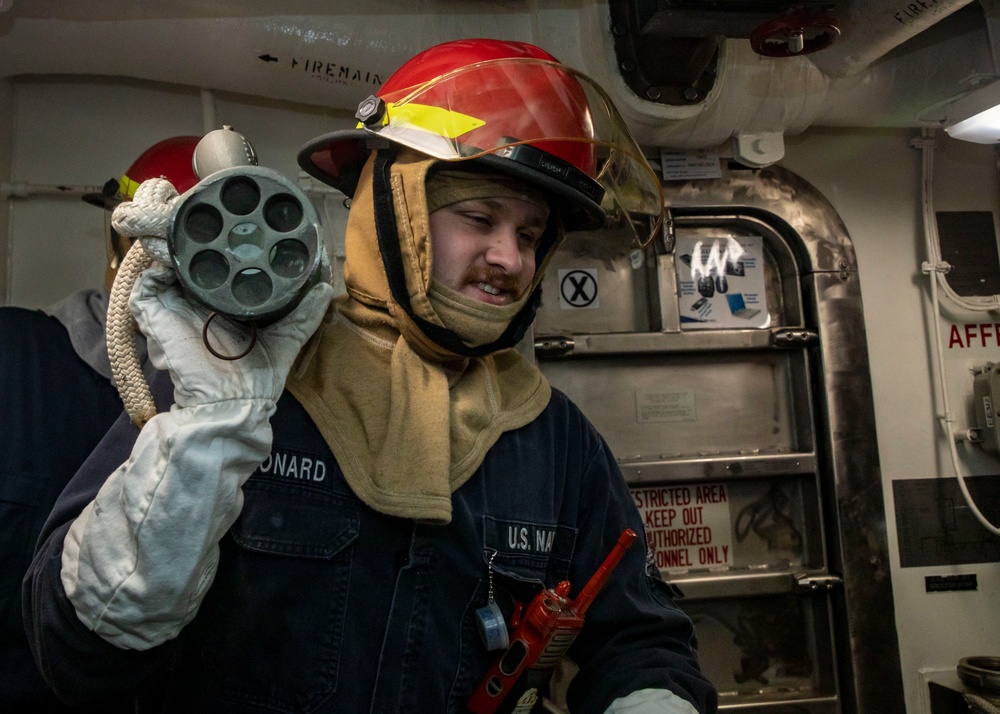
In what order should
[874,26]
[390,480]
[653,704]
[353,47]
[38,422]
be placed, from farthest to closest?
[353,47], [874,26], [38,422], [653,704], [390,480]

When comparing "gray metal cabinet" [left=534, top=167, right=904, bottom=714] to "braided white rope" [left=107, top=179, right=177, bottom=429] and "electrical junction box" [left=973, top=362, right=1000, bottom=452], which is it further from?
"braided white rope" [left=107, top=179, right=177, bottom=429]

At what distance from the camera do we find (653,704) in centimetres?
130

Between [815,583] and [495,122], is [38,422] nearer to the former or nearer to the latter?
[495,122]

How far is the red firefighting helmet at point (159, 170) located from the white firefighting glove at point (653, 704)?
159cm

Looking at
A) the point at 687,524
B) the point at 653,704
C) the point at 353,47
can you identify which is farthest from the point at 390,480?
the point at 687,524

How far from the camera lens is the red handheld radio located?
1.25 metres

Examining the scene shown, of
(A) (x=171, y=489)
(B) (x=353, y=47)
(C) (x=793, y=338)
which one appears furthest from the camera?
(C) (x=793, y=338)

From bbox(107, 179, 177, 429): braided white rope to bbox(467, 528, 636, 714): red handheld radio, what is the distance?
0.69m

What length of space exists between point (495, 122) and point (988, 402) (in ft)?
6.46

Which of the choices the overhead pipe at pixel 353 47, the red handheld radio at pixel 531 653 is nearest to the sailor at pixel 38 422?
the overhead pipe at pixel 353 47

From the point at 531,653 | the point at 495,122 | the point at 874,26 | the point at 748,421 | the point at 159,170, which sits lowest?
the point at 531,653

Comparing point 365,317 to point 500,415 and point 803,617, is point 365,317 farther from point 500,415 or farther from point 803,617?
point 803,617

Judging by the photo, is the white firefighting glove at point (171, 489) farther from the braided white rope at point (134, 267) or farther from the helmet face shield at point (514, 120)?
the helmet face shield at point (514, 120)

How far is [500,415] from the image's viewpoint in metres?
1.44
